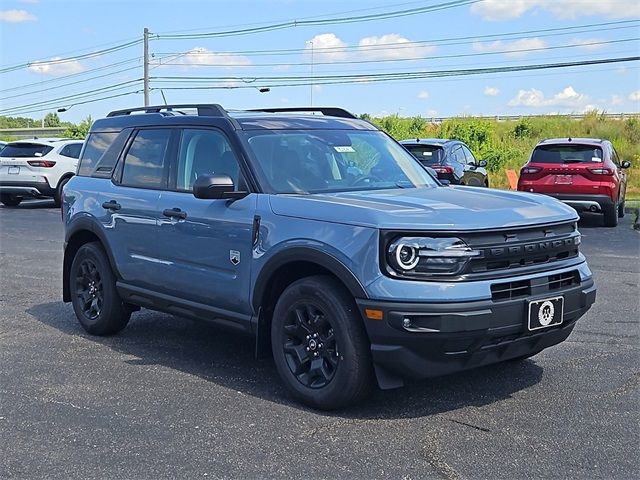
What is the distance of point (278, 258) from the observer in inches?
193

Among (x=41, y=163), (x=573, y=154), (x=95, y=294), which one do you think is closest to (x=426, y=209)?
(x=95, y=294)

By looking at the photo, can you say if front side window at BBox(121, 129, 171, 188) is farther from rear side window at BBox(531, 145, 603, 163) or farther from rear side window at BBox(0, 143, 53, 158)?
rear side window at BBox(0, 143, 53, 158)

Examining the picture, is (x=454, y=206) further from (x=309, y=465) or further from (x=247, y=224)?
(x=309, y=465)

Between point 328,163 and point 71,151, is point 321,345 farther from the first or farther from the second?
point 71,151

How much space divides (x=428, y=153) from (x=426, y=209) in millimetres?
10690

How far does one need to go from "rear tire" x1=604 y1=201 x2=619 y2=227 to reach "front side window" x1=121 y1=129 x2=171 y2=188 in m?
10.9

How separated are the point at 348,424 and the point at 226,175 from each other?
1.81 meters

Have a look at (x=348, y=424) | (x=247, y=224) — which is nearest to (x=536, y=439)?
(x=348, y=424)

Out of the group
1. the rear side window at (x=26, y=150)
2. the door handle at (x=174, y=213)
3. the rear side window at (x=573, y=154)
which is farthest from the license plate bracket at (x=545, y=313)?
the rear side window at (x=26, y=150)

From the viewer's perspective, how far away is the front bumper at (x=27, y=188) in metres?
18.8

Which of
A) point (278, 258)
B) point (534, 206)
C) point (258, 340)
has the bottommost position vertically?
point (258, 340)

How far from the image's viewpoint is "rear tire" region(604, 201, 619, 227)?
15.0 meters

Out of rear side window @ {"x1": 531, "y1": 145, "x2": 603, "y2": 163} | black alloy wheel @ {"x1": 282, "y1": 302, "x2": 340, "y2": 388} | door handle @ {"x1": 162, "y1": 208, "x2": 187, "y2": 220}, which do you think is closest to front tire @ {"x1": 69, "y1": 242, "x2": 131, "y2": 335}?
door handle @ {"x1": 162, "y1": 208, "x2": 187, "y2": 220}

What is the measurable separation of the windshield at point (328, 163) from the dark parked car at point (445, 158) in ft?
28.0
